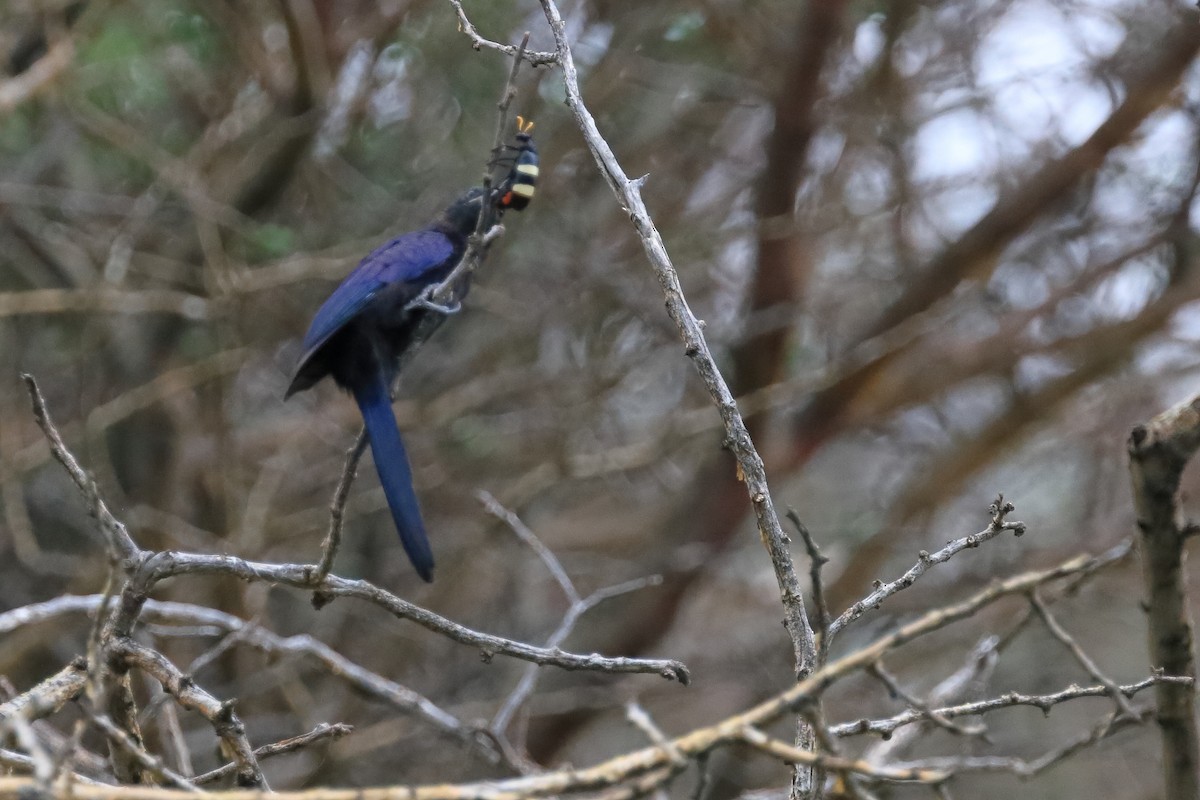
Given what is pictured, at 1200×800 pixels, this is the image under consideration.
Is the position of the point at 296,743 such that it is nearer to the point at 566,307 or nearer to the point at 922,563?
the point at 922,563

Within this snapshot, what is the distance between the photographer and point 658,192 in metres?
5.95

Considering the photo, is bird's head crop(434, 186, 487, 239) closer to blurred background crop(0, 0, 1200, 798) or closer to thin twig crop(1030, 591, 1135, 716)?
blurred background crop(0, 0, 1200, 798)

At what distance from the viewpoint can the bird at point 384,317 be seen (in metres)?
3.12

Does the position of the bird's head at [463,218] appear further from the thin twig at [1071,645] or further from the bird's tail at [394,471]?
the thin twig at [1071,645]

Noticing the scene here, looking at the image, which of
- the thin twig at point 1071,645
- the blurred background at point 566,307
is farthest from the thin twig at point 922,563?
the blurred background at point 566,307

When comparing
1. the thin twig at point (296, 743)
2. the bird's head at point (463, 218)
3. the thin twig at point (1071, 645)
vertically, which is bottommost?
the thin twig at point (1071, 645)

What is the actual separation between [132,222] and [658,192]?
239 centimetres

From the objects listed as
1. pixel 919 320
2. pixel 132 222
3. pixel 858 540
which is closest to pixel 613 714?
pixel 858 540

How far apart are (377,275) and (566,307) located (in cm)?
238

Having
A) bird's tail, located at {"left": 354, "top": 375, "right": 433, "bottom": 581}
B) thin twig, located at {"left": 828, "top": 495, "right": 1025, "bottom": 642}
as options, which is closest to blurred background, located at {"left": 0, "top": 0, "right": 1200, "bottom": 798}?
bird's tail, located at {"left": 354, "top": 375, "right": 433, "bottom": 581}

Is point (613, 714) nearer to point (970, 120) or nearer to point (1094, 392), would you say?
point (1094, 392)

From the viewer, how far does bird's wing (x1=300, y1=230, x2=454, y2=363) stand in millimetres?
3193

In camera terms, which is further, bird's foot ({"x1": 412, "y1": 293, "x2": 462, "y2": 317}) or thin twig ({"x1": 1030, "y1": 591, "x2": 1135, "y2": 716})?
bird's foot ({"x1": 412, "y1": 293, "x2": 462, "y2": 317})

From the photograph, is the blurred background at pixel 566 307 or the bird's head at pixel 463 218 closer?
the bird's head at pixel 463 218
